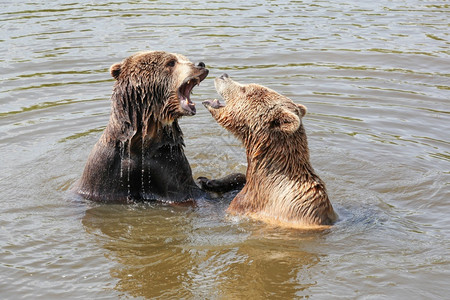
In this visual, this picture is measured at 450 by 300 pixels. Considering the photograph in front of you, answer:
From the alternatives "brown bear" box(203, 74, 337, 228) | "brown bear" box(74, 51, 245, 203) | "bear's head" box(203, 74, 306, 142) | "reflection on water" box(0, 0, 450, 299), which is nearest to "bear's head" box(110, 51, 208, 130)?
"brown bear" box(74, 51, 245, 203)

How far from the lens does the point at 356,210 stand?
959 cm

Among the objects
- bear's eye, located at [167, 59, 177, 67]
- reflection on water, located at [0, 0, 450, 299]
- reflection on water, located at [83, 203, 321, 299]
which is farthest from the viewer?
bear's eye, located at [167, 59, 177, 67]

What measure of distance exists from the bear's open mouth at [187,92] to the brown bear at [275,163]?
56 centimetres

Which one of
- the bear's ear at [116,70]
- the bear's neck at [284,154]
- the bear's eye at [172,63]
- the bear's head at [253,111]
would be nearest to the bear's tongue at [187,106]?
the bear's head at [253,111]

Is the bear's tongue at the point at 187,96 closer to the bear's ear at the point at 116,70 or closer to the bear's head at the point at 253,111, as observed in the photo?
the bear's head at the point at 253,111

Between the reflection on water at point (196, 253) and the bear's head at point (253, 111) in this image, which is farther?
the bear's head at point (253, 111)

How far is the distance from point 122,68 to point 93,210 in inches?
74.8

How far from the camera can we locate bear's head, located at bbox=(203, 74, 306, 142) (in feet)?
28.7

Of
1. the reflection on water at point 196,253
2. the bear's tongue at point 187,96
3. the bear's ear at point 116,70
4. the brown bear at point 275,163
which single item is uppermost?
the bear's ear at point 116,70

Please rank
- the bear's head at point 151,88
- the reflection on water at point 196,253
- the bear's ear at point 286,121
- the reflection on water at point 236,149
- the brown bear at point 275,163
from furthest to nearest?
the bear's head at point 151,88
the brown bear at point 275,163
the bear's ear at point 286,121
the reflection on water at point 236,149
the reflection on water at point 196,253

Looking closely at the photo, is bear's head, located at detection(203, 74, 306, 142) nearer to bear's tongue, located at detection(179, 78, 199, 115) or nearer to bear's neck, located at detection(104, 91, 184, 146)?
bear's tongue, located at detection(179, 78, 199, 115)

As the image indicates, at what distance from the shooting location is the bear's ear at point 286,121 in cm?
828

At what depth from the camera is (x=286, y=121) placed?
28.1ft

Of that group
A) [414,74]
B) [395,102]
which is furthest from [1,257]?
[414,74]
